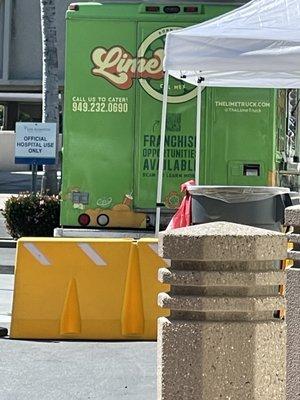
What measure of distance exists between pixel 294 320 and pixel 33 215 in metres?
12.6

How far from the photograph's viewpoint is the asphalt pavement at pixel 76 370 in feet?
22.6

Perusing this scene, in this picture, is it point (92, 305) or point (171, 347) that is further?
point (92, 305)

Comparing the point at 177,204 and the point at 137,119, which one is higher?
the point at 137,119

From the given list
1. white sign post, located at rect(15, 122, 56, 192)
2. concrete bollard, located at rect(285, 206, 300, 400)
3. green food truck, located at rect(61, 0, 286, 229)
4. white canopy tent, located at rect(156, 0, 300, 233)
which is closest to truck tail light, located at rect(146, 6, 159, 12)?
green food truck, located at rect(61, 0, 286, 229)

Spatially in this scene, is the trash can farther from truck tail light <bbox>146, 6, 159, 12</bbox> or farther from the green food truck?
truck tail light <bbox>146, 6, 159, 12</bbox>

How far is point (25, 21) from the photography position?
41406 mm

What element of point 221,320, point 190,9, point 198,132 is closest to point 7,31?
point 190,9

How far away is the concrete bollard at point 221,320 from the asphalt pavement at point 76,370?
2577mm

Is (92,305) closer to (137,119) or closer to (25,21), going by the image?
(137,119)

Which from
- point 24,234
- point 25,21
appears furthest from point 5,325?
point 25,21

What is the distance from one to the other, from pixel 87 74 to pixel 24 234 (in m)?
6.71

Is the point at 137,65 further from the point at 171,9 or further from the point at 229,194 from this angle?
the point at 229,194

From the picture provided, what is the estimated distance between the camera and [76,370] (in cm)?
765

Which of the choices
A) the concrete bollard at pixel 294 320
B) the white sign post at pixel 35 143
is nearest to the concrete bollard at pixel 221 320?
the concrete bollard at pixel 294 320
